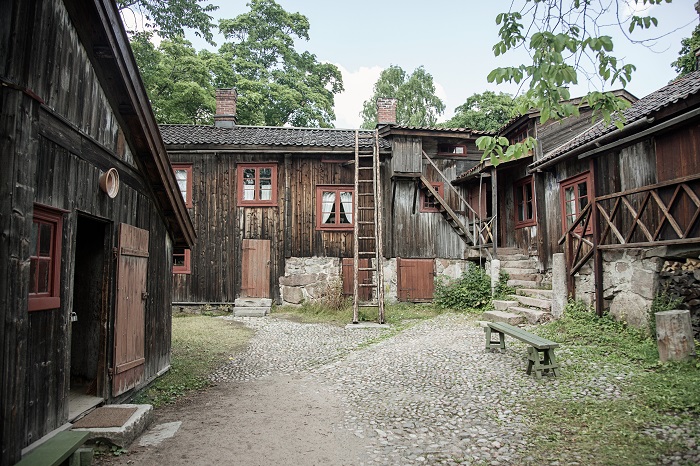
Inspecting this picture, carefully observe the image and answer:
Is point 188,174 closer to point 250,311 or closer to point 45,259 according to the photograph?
point 250,311

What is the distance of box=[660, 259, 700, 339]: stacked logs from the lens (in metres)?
6.90

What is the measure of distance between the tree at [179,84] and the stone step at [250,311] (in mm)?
11606

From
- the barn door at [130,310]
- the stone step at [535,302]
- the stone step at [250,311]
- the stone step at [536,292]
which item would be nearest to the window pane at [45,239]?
the barn door at [130,310]

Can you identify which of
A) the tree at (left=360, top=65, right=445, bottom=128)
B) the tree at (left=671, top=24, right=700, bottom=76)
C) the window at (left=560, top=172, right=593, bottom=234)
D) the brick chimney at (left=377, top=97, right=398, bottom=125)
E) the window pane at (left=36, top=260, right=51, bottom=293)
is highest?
the tree at (left=360, top=65, right=445, bottom=128)

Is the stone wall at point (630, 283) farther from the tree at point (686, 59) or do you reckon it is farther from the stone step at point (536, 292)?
the tree at point (686, 59)

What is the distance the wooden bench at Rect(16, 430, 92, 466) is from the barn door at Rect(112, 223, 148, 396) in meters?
1.50

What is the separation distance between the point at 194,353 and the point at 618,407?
7.07 metres

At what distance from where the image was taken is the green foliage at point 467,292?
43.2 feet

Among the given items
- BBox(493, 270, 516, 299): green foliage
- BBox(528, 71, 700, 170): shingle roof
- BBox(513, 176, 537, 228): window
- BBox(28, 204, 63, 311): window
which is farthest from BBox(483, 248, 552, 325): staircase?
BBox(28, 204, 63, 311): window

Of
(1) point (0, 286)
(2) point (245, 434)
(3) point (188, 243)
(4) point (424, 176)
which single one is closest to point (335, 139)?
(4) point (424, 176)

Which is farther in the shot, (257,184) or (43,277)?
(257,184)

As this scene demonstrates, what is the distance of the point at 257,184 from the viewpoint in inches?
582

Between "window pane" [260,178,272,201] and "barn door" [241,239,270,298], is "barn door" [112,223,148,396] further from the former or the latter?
"window pane" [260,178,272,201]

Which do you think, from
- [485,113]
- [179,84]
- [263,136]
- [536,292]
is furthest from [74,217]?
[485,113]
